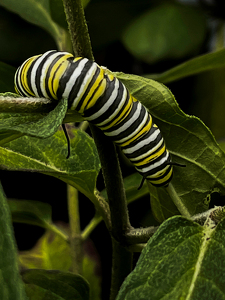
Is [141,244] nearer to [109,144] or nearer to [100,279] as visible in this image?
[109,144]

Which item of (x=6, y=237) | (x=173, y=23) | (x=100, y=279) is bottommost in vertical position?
(x=100, y=279)

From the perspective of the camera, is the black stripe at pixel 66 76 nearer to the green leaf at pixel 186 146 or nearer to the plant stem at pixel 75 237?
the green leaf at pixel 186 146

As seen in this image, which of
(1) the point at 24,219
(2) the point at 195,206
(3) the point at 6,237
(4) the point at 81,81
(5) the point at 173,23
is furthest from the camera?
(5) the point at 173,23

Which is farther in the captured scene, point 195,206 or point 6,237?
point 195,206

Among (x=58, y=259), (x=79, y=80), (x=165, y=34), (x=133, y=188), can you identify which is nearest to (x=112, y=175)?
(x=79, y=80)

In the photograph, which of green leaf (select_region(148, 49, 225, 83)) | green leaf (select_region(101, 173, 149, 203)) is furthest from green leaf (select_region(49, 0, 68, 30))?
green leaf (select_region(101, 173, 149, 203))

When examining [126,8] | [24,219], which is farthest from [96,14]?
[24,219]

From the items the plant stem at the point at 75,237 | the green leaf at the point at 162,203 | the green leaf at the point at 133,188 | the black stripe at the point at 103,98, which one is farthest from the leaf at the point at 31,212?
the black stripe at the point at 103,98
